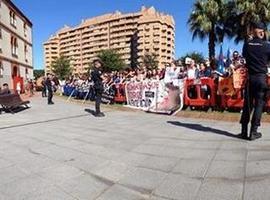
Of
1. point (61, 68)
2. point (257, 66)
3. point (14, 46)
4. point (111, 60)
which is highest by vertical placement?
point (14, 46)

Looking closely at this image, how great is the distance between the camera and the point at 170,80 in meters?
14.7

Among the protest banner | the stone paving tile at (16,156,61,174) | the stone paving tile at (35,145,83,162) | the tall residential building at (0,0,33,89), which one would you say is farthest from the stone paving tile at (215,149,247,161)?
the tall residential building at (0,0,33,89)

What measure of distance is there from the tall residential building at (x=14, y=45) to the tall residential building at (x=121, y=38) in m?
66.3

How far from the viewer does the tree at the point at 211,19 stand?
3056 cm

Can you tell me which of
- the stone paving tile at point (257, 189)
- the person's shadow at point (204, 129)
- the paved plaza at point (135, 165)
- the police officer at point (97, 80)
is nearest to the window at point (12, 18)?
the police officer at point (97, 80)

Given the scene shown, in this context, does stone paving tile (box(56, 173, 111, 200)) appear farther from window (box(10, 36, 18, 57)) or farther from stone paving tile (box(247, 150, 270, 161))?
window (box(10, 36, 18, 57))

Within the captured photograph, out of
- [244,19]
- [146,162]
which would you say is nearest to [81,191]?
[146,162]

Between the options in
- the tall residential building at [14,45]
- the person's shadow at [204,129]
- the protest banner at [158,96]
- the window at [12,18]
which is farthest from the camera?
the window at [12,18]

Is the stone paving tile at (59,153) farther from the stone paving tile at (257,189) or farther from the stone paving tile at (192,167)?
the stone paving tile at (257,189)

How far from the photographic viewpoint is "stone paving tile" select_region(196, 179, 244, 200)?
4.38 meters

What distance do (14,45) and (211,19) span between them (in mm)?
22954

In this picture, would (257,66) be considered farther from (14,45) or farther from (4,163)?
(14,45)

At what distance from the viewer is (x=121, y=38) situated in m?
154

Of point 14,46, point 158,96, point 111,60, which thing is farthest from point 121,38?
point 158,96
